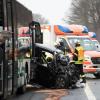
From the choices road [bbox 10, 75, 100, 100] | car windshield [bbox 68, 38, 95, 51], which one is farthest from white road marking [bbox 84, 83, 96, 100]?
car windshield [bbox 68, 38, 95, 51]

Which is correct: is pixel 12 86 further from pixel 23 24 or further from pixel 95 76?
pixel 95 76

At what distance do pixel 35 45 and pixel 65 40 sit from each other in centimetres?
660

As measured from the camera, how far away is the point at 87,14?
3529 inches

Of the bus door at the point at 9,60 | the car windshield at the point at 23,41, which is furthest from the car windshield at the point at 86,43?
the bus door at the point at 9,60

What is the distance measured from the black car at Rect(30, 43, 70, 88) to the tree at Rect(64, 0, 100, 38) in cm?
7109

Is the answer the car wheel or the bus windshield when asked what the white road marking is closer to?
the car wheel

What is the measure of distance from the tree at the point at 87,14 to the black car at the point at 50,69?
71.1 metres

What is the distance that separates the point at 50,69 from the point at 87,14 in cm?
7291

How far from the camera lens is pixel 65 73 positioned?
58.4 feet

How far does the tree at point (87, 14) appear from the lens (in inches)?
3516

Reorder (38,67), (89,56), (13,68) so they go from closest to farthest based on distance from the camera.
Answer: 1. (13,68)
2. (38,67)
3. (89,56)

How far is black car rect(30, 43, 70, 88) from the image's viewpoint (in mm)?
17297

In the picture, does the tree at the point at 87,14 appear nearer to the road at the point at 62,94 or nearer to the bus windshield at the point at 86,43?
the bus windshield at the point at 86,43

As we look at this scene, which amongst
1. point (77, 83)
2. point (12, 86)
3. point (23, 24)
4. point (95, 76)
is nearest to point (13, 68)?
point (12, 86)
